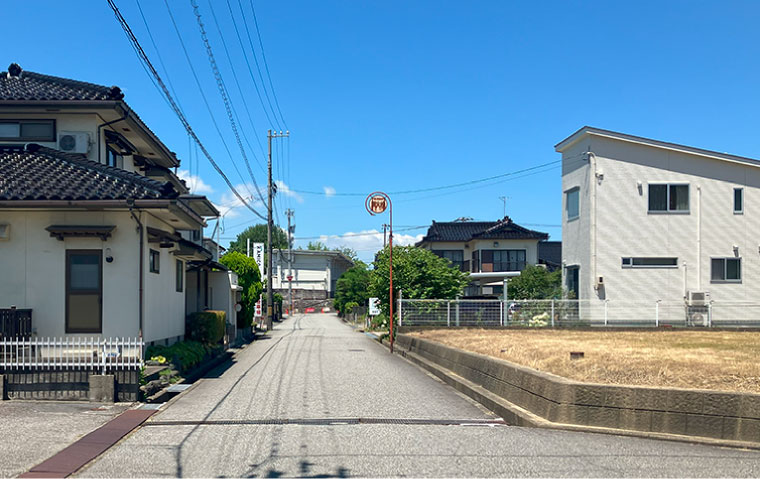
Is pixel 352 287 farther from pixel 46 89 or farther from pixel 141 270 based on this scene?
pixel 141 270

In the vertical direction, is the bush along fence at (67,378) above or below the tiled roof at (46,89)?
below

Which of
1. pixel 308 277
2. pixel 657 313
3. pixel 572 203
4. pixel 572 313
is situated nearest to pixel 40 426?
pixel 572 313

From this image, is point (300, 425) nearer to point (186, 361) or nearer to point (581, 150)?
point (186, 361)

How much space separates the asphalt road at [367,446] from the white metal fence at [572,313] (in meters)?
16.1

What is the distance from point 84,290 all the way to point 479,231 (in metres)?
45.1

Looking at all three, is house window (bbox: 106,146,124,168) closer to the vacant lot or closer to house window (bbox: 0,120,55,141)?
house window (bbox: 0,120,55,141)

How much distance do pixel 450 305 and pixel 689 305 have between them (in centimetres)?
1066

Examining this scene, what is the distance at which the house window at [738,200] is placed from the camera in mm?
31109

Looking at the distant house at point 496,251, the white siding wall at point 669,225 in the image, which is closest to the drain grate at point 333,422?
the white siding wall at point 669,225

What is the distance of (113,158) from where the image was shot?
59.7 feet

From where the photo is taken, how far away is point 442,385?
46.8 feet

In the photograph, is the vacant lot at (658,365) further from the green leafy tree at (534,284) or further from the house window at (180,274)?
the green leafy tree at (534,284)

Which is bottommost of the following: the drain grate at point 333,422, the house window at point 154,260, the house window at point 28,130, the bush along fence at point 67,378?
the drain grate at point 333,422

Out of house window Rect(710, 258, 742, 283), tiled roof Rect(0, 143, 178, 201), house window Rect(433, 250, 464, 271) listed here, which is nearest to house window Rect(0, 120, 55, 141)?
tiled roof Rect(0, 143, 178, 201)
